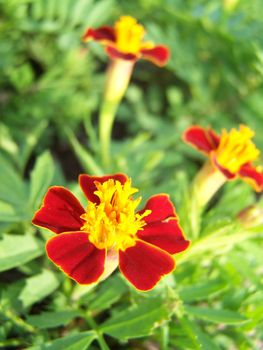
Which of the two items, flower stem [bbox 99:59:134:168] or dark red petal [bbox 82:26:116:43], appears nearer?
dark red petal [bbox 82:26:116:43]

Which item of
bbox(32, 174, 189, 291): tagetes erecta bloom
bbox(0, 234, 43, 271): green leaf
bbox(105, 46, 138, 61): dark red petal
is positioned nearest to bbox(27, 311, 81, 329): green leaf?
bbox(0, 234, 43, 271): green leaf

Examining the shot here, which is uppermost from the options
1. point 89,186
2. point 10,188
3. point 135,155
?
point 89,186

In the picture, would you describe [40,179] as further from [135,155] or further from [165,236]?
[135,155]

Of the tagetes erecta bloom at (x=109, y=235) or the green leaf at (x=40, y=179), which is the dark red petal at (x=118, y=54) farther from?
the tagetes erecta bloom at (x=109, y=235)

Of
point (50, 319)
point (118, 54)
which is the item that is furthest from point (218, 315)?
point (118, 54)

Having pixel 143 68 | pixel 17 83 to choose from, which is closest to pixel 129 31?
pixel 17 83

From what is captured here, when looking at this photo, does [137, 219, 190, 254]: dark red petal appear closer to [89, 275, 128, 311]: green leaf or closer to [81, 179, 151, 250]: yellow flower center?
[81, 179, 151, 250]: yellow flower center
